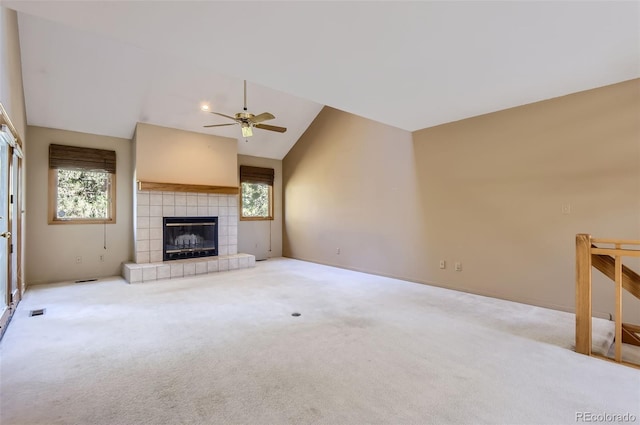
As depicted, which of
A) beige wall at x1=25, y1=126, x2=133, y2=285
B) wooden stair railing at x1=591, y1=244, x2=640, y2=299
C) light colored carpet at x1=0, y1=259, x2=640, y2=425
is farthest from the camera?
beige wall at x1=25, y1=126, x2=133, y2=285

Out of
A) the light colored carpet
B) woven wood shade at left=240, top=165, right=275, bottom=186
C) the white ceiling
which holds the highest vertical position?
the white ceiling

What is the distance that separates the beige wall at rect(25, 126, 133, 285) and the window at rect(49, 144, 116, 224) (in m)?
0.10

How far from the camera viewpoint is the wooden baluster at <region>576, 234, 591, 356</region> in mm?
2443

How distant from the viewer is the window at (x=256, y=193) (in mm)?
7117

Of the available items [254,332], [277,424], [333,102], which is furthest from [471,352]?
[333,102]

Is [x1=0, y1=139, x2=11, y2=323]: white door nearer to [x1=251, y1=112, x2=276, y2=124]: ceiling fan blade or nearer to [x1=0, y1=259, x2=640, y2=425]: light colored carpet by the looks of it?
[x1=0, y1=259, x2=640, y2=425]: light colored carpet

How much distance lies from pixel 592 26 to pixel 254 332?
11.8 ft

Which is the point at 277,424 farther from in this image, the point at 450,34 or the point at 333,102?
the point at 333,102

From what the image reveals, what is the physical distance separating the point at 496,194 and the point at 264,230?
502 cm

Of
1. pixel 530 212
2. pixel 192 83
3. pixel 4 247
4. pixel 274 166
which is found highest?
pixel 192 83

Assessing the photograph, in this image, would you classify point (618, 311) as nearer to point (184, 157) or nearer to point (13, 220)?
point (13, 220)

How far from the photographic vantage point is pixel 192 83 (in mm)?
4855

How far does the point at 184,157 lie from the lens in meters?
5.80

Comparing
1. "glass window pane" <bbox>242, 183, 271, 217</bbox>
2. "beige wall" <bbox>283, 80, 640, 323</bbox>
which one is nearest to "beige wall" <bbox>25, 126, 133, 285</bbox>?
"glass window pane" <bbox>242, 183, 271, 217</bbox>
